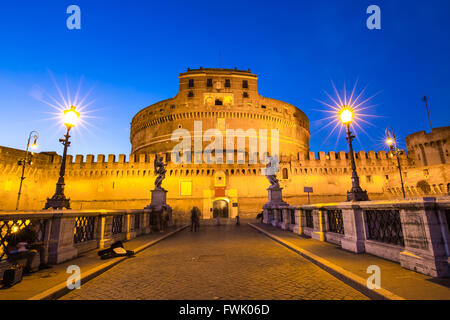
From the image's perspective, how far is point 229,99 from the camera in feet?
136

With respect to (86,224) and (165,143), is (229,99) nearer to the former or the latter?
(165,143)

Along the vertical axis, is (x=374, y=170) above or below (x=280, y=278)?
above

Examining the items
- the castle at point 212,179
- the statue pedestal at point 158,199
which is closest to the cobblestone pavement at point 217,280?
the statue pedestal at point 158,199

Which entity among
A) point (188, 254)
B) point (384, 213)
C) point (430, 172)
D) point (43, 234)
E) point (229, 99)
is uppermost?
point (229, 99)

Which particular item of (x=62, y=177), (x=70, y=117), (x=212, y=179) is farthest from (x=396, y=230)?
(x=212, y=179)

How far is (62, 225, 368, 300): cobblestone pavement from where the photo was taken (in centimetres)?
340

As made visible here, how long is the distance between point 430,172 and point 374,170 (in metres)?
6.91

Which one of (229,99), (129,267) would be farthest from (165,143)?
(129,267)

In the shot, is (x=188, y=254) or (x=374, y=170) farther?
(x=374, y=170)

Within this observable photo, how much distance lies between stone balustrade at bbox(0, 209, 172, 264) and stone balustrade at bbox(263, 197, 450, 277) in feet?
24.4

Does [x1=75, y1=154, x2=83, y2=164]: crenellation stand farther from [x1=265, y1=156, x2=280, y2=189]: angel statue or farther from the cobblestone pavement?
the cobblestone pavement

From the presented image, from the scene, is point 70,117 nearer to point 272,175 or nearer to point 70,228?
point 70,228

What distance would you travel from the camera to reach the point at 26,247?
4551 mm

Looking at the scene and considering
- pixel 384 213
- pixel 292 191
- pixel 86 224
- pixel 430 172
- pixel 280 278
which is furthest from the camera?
pixel 292 191
